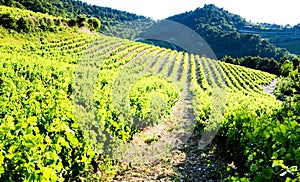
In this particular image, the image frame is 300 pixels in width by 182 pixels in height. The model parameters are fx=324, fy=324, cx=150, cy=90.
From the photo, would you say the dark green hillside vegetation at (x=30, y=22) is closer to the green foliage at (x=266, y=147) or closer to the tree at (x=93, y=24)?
the tree at (x=93, y=24)

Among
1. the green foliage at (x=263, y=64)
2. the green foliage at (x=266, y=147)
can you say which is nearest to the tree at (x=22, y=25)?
the green foliage at (x=266, y=147)

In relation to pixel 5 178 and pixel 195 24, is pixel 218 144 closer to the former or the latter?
pixel 5 178

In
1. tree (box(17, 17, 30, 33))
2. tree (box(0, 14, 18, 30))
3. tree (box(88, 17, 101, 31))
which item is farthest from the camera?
tree (box(88, 17, 101, 31))

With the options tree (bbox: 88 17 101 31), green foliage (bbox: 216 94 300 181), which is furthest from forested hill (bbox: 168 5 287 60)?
green foliage (bbox: 216 94 300 181)

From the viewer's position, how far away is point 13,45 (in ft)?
118

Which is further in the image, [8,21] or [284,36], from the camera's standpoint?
[284,36]

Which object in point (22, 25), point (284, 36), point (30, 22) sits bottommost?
point (22, 25)

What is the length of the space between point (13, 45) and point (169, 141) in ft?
98.0

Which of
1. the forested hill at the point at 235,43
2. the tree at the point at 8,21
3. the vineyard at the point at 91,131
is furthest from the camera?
the forested hill at the point at 235,43

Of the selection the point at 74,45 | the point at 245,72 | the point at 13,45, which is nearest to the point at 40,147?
the point at 13,45

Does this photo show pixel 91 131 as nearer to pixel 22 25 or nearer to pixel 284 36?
pixel 22 25

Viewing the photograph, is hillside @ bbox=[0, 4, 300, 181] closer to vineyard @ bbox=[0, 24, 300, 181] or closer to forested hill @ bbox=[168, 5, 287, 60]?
vineyard @ bbox=[0, 24, 300, 181]

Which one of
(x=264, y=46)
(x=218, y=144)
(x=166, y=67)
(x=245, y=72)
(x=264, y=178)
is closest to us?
(x=264, y=178)

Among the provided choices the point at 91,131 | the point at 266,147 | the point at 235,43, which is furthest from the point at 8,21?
the point at 235,43
